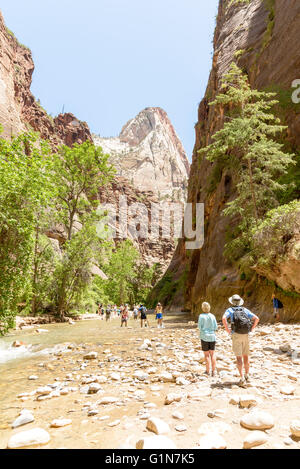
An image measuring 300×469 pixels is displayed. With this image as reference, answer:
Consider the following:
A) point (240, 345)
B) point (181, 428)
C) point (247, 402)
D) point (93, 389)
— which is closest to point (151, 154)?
point (240, 345)

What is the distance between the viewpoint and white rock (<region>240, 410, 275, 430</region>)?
3051 mm

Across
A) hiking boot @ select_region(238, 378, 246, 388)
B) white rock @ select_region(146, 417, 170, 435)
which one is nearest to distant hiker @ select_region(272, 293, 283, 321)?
hiking boot @ select_region(238, 378, 246, 388)

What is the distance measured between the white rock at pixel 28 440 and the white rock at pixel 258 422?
2473mm

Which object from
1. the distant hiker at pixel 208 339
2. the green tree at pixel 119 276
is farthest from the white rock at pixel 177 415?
the green tree at pixel 119 276

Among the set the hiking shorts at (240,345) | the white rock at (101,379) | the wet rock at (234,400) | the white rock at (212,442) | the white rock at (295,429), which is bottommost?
the white rock at (101,379)

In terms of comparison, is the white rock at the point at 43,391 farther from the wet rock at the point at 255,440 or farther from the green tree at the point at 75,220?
the green tree at the point at 75,220

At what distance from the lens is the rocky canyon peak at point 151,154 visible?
4628 inches

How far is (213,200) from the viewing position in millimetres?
26734

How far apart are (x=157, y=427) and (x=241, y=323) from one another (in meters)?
2.76

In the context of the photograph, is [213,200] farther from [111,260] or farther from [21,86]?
[21,86]

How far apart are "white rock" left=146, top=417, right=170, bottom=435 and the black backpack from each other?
2571 mm
